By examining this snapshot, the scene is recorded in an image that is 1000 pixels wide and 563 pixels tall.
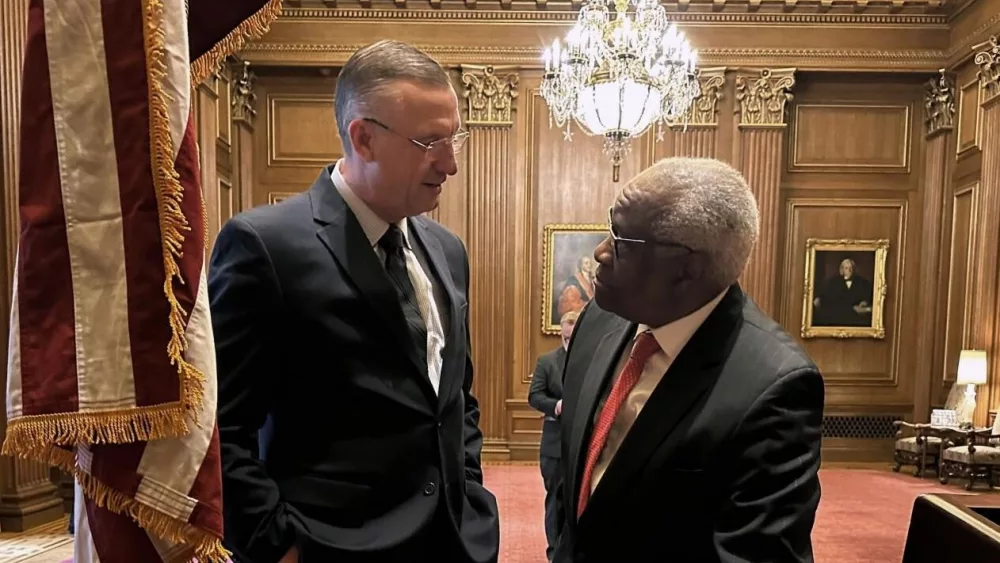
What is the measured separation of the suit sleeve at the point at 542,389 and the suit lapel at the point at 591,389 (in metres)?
2.42

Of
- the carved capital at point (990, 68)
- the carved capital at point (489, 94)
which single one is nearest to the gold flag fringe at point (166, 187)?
the carved capital at point (489, 94)

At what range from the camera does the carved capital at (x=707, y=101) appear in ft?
24.3

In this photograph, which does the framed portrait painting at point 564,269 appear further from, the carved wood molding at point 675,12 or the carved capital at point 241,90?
the carved capital at point 241,90

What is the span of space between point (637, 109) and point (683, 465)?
12.3ft

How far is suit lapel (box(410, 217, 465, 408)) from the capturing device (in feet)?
5.29

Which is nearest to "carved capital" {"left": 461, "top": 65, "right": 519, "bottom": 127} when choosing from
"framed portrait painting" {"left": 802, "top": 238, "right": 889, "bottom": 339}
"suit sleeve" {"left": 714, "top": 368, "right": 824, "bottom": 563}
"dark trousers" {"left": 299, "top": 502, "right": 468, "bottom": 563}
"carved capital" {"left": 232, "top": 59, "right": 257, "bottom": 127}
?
"carved capital" {"left": 232, "top": 59, "right": 257, "bottom": 127}

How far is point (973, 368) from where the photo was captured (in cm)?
643

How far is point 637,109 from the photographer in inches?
184

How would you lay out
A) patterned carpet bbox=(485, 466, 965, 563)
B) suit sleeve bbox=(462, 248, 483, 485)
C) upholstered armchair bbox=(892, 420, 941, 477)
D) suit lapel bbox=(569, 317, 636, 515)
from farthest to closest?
upholstered armchair bbox=(892, 420, 941, 477), patterned carpet bbox=(485, 466, 965, 563), suit sleeve bbox=(462, 248, 483, 485), suit lapel bbox=(569, 317, 636, 515)

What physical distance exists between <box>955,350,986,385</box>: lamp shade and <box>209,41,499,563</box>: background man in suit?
6.65m

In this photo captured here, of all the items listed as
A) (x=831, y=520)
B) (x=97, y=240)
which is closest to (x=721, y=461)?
(x=97, y=240)

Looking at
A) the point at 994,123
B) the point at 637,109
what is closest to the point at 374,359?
the point at 637,109

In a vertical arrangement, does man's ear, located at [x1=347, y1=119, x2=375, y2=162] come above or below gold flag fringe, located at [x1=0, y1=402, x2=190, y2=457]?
above

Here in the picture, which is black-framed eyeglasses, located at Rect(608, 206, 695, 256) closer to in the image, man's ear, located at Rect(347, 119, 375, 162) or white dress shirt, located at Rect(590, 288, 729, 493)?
white dress shirt, located at Rect(590, 288, 729, 493)
